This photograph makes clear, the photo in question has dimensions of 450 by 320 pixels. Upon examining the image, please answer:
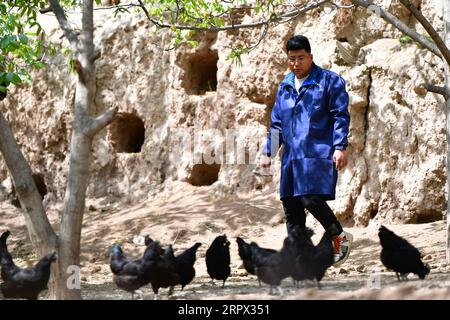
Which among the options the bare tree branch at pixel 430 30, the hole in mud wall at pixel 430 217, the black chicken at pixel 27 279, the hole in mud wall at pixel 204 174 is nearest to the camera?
the black chicken at pixel 27 279

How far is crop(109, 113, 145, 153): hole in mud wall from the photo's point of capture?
14898mm

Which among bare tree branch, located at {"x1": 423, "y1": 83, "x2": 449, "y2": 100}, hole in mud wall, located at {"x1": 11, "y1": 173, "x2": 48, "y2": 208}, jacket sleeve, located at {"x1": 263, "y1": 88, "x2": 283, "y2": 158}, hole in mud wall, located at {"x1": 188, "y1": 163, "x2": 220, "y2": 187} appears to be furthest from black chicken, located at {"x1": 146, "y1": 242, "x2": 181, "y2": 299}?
hole in mud wall, located at {"x1": 11, "y1": 173, "x2": 48, "y2": 208}

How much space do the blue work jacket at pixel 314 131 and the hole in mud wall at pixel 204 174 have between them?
7.02 metres

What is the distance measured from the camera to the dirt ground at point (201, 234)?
297 inches

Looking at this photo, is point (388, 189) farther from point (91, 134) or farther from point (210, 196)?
point (91, 134)

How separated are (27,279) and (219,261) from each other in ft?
6.78

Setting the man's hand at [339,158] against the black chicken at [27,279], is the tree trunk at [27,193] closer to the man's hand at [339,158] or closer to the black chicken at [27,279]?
the black chicken at [27,279]

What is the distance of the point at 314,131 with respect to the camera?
6.67 m

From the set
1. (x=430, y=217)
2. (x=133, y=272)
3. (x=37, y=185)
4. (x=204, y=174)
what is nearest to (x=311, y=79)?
(x=133, y=272)

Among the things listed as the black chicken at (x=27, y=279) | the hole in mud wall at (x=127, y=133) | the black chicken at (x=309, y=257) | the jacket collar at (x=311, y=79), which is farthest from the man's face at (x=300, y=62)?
the hole in mud wall at (x=127, y=133)

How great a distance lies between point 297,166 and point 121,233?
6423 millimetres

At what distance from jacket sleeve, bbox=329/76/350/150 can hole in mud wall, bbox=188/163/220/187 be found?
7259 millimetres

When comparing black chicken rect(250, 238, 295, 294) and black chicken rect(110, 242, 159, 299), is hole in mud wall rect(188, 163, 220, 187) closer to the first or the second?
black chicken rect(250, 238, 295, 294)

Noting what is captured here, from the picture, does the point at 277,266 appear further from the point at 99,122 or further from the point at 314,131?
the point at 99,122
